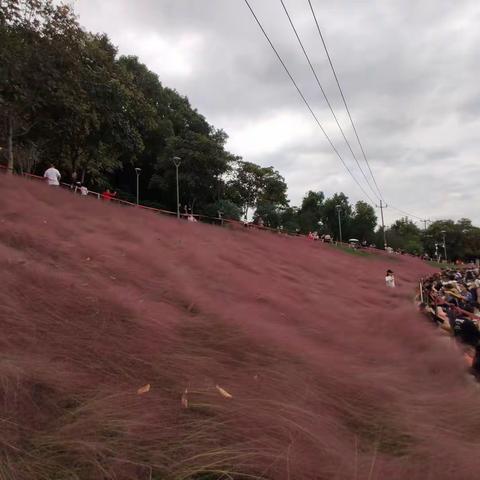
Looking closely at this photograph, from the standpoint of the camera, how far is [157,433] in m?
3.61

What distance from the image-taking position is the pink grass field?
3.41 meters

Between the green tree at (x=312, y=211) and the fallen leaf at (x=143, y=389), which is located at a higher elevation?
the green tree at (x=312, y=211)

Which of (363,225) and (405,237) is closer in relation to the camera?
(363,225)

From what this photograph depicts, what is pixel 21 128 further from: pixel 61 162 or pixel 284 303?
pixel 284 303

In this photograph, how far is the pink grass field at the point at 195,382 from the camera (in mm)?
3408

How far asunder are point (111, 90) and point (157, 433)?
18973 mm

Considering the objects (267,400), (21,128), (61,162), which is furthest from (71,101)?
(267,400)

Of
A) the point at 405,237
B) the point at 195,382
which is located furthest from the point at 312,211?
the point at 195,382

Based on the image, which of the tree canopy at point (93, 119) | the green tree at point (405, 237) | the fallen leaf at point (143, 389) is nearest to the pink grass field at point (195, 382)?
the fallen leaf at point (143, 389)

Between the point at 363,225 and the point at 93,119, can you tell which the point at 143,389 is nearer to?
the point at 93,119

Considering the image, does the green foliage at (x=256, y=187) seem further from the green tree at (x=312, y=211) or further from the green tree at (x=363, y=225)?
the green tree at (x=363, y=225)

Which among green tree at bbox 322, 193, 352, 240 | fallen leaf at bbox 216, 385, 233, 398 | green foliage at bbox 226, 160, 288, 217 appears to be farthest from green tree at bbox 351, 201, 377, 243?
fallen leaf at bbox 216, 385, 233, 398

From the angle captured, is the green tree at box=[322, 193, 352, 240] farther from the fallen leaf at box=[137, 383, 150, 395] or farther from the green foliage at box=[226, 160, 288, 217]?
the fallen leaf at box=[137, 383, 150, 395]

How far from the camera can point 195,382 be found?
4.52 metres
